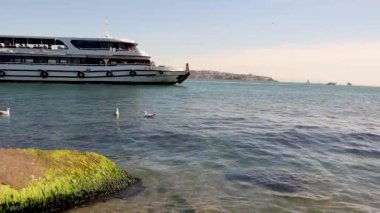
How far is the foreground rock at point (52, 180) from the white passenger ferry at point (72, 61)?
52.9m

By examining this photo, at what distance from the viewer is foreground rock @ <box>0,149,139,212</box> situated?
7.77m

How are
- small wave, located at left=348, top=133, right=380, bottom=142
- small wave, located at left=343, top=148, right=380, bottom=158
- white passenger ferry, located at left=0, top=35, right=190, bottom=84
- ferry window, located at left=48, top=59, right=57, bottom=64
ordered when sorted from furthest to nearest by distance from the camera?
ferry window, located at left=48, top=59, right=57, bottom=64, white passenger ferry, located at left=0, top=35, right=190, bottom=84, small wave, located at left=348, top=133, right=380, bottom=142, small wave, located at left=343, top=148, right=380, bottom=158

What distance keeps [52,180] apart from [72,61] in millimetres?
56314

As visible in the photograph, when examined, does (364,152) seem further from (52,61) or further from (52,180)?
(52,61)

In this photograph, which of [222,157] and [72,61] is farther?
[72,61]

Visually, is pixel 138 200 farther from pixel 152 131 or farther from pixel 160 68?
pixel 160 68

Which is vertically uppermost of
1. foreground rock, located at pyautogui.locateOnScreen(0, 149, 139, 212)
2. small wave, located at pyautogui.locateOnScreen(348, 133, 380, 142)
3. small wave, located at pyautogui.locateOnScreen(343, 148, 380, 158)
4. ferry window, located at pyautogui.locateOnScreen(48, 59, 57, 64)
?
ferry window, located at pyautogui.locateOnScreen(48, 59, 57, 64)

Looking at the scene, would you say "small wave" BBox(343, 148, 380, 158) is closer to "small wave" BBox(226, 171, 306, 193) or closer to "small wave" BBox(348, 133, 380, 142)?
"small wave" BBox(348, 133, 380, 142)

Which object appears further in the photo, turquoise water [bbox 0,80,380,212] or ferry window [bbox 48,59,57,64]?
ferry window [bbox 48,59,57,64]

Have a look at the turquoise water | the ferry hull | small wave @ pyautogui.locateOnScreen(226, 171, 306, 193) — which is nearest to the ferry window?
the ferry hull

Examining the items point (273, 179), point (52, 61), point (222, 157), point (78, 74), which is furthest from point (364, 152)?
point (52, 61)

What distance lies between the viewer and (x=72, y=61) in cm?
6209

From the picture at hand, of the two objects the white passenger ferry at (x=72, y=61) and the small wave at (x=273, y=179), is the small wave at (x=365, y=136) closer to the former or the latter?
the small wave at (x=273, y=179)

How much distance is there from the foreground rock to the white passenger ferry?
174ft
